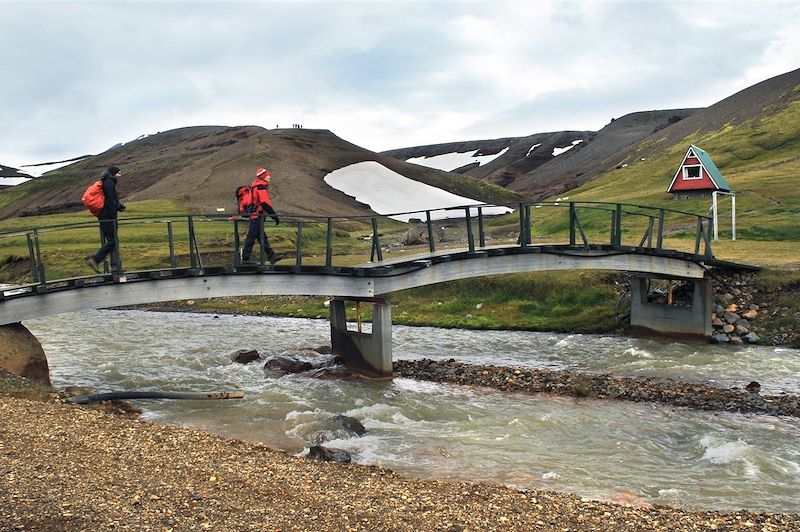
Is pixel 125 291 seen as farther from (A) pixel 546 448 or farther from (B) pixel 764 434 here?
(B) pixel 764 434

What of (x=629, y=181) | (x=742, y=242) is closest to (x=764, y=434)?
(x=742, y=242)

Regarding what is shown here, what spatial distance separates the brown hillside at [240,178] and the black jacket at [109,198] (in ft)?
211

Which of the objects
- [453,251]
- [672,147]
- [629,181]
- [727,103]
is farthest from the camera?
[727,103]

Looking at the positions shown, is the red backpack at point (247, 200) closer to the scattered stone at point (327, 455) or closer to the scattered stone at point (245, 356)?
the scattered stone at point (245, 356)

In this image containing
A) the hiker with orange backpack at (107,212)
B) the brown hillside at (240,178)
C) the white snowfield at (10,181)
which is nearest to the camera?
the hiker with orange backpack at (107,212)

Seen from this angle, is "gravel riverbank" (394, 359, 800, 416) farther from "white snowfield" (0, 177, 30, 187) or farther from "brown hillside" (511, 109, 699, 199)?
"white snowfield" (0, 177, 30, 187)

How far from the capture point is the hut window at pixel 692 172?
60650 mm

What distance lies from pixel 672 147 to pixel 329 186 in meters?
65.1

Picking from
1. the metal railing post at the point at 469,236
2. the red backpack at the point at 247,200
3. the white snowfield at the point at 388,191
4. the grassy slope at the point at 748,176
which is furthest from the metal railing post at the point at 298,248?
the white snowfield at the point at 388,191

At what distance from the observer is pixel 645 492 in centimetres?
1269

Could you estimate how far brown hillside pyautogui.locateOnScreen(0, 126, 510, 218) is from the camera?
9662 cm

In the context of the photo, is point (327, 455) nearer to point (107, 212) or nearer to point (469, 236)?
point (107, 212)

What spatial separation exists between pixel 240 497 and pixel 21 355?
35.8 ft

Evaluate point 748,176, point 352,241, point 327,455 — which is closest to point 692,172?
point 748,176
